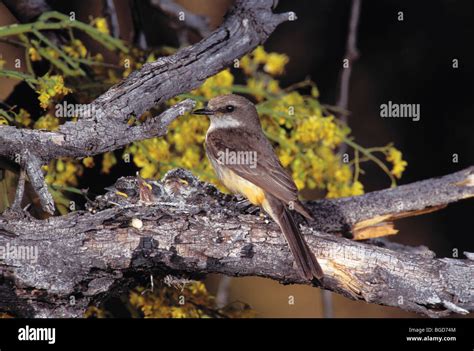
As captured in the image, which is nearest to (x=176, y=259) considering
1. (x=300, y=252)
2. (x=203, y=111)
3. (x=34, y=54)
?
(x=300, y=252)

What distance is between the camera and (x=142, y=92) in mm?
3938

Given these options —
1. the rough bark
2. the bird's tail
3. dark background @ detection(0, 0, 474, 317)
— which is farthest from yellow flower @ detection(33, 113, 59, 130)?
dark background @ detection(0, 0, 474, 317)

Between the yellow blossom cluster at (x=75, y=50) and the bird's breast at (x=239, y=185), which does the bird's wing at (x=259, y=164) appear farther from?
the yellow blossom cluster at (x=75, y=50)

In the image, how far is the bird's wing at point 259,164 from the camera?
13.3 feet

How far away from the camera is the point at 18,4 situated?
16.1ft

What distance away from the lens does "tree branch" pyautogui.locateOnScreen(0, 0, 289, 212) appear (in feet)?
11.9

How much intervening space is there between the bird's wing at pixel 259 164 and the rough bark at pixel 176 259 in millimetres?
299

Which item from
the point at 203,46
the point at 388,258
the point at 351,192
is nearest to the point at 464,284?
the point at 388,258

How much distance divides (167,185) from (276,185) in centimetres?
58

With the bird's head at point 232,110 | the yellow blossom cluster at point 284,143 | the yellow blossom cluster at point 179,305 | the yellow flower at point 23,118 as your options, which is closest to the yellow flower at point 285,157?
the yellow blossom cluster at point 284,143

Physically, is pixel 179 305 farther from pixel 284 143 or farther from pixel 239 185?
pixel 284 143

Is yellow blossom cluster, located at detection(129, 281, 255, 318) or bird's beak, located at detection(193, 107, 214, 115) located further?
bird's beak, located at detection(193, 107, 214, 115)

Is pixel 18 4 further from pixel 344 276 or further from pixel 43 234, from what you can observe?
pixel 344 276

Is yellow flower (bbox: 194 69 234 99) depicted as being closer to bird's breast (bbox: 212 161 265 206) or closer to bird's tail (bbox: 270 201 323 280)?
bird's breast (bbox: 212 161 265 206)
